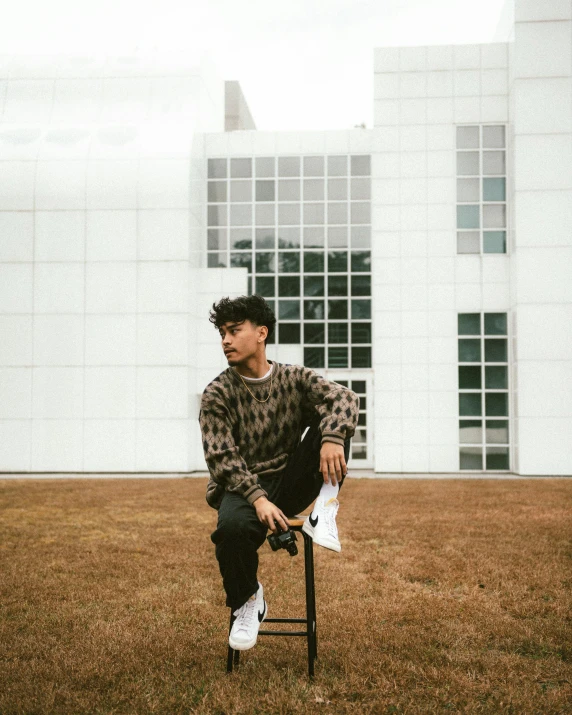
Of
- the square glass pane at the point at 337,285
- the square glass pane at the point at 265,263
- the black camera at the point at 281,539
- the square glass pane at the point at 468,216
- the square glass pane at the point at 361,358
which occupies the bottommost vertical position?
the black camera at the point at 281,539

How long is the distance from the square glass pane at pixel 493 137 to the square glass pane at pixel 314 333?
20.9ft

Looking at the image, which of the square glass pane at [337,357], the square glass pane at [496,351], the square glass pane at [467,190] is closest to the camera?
the square glass pane at [496,351]

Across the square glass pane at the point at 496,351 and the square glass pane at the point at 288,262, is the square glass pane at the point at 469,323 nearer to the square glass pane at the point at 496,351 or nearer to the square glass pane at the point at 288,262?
the square glass pane at the point at 496,351

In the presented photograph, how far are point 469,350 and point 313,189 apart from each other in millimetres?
6024

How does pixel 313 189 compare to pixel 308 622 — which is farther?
pixel 313 189

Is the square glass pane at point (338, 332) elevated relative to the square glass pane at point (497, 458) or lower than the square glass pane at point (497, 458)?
elevated

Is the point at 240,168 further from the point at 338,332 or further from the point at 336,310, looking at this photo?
the point at 338,332

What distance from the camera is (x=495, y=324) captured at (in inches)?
754

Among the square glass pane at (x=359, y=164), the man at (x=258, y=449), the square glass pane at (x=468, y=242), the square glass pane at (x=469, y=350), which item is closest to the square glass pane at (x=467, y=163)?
the square glass pane at (x=468, y=242)

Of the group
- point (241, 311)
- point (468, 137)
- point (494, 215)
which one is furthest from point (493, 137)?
point (241, 311)

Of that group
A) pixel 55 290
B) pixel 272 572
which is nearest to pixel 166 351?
pixel 55 290

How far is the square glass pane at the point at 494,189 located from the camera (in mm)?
19109

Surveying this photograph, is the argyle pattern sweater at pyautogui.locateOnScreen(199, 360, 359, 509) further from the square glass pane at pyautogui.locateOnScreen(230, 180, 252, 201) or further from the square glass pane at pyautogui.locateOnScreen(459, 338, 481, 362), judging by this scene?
the square glass pane at pyautogui.locateOnScreen(230, 180, 252, 201)

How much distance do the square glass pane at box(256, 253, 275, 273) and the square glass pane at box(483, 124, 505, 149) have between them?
20.7 ft
